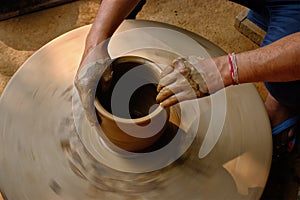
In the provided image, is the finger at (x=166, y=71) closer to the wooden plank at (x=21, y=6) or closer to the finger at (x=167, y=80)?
the finger at (x=167, y=80)

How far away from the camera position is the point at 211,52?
1.43 m

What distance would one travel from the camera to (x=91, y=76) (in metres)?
1.21

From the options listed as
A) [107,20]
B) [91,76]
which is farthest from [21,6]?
[91,76]

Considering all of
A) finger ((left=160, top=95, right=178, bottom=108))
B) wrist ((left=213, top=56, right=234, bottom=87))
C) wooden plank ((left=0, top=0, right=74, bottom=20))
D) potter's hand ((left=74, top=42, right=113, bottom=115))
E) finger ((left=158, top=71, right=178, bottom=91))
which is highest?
wrist ((left=213, top=56, right=234, bottom=87))

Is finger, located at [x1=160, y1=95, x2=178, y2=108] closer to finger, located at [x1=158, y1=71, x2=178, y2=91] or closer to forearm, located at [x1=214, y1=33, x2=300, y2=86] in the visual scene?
finger, located at [x1=158, y1=71, x2=178, y2=91]

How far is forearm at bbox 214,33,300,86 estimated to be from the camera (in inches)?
49.0

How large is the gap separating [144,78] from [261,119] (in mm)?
360

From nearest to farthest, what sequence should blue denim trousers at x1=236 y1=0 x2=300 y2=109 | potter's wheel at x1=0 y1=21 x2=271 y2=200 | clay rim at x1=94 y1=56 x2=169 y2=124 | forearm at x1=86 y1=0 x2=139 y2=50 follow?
clay rim at x1=94 y1=56 x2=169 y2=124, potter's wheel at x1=0 y1=21 x2=271 y2=200, forearm at x1=86 y1=0 x2=139 y2=50, blue denim trousers at x1=236 y1=0 x2=300 y2=109

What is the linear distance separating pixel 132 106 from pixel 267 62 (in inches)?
14.7

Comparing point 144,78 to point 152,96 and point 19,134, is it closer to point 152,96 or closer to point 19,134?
point 152,96

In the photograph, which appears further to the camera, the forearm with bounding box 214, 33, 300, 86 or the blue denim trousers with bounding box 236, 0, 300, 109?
the blue denim trousers with bounding box 236, 0, 300, 109

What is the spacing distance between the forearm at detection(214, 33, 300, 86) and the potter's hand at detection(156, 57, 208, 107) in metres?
0.07

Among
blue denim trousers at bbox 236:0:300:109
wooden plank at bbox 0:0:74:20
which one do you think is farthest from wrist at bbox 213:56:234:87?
wooden plank at bbox 0:0:74:20

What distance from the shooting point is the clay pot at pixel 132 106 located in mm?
1100
